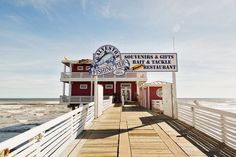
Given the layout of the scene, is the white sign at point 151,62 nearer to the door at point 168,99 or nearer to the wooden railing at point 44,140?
the door at point 168,99

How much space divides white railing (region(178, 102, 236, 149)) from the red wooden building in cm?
2050

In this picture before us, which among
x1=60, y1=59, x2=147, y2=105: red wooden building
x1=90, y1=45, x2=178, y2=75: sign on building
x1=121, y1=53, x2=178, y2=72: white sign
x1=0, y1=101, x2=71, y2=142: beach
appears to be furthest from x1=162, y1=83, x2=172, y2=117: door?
x1=60, y1=59, x2=147, y2=105: red wooden building

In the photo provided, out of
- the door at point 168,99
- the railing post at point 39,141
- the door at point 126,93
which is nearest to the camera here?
the railing post at point 39,141

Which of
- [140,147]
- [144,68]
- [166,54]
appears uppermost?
[166,54]

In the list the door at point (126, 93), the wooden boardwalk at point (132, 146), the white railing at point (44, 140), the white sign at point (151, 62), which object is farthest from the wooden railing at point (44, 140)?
the door at point (126, 93)

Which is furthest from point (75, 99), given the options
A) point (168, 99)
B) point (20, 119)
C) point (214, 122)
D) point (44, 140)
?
point (44, 140)

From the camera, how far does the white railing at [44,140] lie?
3.01m

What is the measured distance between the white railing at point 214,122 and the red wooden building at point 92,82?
2050 centimetres

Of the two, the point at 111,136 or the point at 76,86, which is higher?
the point at 76,86

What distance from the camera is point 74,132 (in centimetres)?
691

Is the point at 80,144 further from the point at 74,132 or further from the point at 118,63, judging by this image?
the point at 118,63

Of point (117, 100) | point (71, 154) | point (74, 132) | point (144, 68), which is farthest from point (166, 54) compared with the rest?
point (117, 100)

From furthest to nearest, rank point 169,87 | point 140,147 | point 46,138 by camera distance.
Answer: point 169,87 < point 140,147 < point 46,138

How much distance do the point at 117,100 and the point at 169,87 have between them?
19.4 metres
